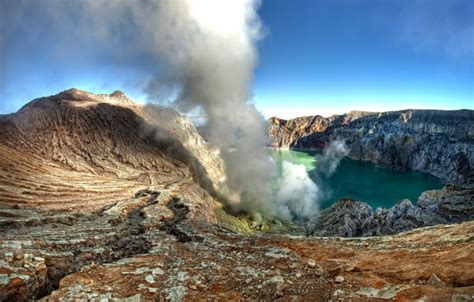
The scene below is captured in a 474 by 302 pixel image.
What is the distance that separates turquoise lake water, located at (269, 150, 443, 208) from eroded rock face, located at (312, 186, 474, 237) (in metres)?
23.7

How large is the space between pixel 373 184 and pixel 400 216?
75.8 metres

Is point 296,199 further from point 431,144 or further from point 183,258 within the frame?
point 431,144

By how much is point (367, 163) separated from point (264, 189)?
137m

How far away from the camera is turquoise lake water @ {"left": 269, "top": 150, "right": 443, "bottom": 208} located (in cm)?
9491

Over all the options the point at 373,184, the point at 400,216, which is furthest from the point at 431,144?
the point at 400,216

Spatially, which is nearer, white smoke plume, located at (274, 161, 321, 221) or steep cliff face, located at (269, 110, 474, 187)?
white smoke plume, located at (274, 161, 321, 221)

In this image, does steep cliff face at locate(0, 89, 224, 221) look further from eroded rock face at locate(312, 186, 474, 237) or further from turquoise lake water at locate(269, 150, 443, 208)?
turquoise lake water at locate(269, 150, 443, 208)

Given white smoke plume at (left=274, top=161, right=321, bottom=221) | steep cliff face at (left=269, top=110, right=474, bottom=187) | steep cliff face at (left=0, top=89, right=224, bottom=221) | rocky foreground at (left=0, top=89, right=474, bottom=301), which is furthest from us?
steep cliff face at (left=269, top=110, right=474, bottom=187)

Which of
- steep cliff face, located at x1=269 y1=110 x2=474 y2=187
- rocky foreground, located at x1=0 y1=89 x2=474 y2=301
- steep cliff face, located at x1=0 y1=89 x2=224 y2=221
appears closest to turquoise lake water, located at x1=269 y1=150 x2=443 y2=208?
steep cliff face, located at x1=269 y1=110 x2=474 y2=187

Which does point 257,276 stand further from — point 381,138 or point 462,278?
point 381,138

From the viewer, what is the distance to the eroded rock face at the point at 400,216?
47719 millimetres

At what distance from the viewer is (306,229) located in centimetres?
5866

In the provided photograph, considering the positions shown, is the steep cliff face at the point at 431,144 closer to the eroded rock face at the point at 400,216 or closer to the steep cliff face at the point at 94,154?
the eroded rock face at the point at 400,216

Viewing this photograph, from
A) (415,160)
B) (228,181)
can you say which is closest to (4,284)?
(228,181)
